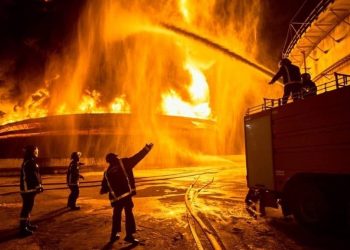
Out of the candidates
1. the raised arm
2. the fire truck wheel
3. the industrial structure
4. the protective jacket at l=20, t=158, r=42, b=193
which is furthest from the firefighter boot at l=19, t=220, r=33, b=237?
the industrial structure

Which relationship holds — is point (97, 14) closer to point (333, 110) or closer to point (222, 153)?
point (222, 153)

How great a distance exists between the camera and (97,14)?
38.6 meters

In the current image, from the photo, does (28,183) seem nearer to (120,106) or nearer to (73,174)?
(73,174)

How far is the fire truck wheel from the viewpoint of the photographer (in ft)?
19.5

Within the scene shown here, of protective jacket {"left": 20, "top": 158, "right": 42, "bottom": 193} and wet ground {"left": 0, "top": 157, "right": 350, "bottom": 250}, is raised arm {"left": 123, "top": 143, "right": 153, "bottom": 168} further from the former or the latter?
protective jacket {"left": 20, "top": 158, "right": 42, "bottom": 193}

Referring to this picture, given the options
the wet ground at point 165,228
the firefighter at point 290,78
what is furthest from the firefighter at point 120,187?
the firefighter at point 290,78

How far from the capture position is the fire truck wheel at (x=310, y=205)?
234 inches

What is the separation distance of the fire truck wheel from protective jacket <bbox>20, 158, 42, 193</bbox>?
18.4 feet

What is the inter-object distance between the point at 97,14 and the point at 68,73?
8.26 metres

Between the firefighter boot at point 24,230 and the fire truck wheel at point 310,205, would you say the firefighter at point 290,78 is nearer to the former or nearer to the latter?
the fire truck wheel at point 310,205

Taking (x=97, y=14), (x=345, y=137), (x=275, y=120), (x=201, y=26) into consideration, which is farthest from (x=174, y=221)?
(x=97, y=14)

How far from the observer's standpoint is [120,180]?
5.78 m

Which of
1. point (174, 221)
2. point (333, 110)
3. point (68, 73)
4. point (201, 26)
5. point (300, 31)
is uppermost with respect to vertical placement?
point (201, 26)

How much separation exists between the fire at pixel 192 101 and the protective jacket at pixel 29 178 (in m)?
26.6
